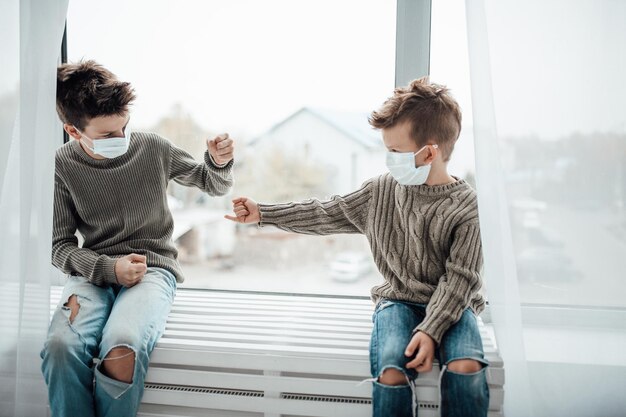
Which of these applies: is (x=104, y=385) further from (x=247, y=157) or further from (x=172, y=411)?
(x=247, y=157)

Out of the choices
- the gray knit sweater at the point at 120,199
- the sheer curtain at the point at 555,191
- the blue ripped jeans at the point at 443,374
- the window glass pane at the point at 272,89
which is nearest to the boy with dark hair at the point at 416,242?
the blue ripped jeans at the point at 443,374

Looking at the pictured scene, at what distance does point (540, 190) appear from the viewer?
1227mm

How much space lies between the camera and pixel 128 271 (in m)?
1.43

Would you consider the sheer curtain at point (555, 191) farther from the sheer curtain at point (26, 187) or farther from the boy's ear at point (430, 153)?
the sheer curtain at point (26, 187)

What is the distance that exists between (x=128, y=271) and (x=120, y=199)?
0.70 feet

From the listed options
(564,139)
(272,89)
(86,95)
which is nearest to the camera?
(564,139)

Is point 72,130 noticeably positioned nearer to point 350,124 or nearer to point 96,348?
point 96,348

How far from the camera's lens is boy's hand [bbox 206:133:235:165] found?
1.50m

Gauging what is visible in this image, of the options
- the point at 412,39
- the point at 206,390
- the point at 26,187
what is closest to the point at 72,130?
the point at 26,187

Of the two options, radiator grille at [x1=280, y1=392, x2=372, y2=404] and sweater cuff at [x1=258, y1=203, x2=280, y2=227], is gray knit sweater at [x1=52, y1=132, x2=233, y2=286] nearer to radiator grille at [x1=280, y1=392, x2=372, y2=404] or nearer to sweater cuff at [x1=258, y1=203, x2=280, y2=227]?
sweater cuff at [x1=258, y1=203, x2=280, y2=227]

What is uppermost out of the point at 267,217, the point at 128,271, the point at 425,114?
the point at 425,114

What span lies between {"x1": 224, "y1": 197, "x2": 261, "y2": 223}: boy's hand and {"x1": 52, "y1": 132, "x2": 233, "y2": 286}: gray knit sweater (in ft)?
0.33

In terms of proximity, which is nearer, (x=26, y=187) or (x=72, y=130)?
(x=26, y=187)

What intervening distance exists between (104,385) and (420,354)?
692mm
